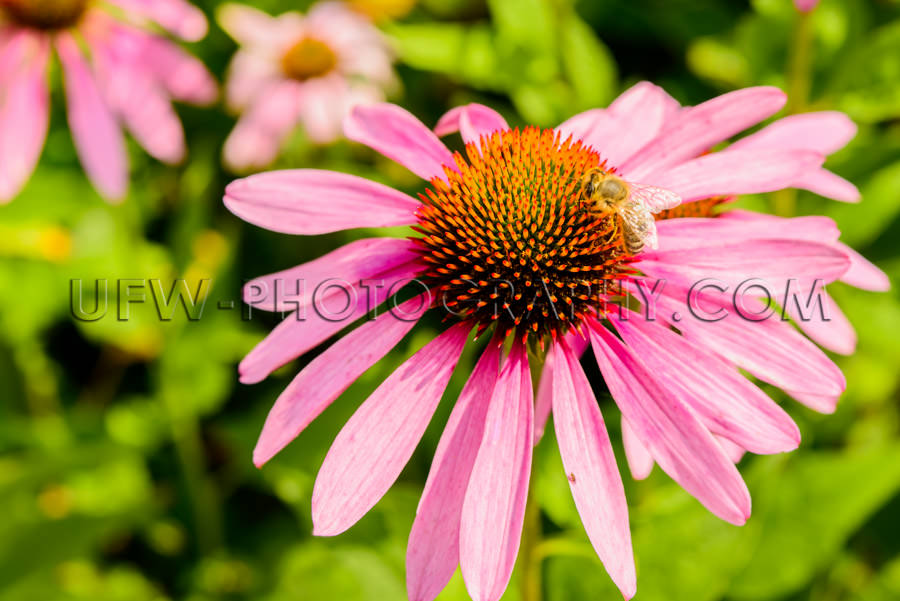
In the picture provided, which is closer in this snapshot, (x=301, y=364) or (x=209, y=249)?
(x=301, y=364)

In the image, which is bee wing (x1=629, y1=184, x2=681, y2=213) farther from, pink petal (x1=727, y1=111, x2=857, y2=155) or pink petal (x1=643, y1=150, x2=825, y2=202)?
pink petal (x1=727, y1=111, x2=857, y2=155)

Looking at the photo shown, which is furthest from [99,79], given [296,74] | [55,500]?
[55,500]

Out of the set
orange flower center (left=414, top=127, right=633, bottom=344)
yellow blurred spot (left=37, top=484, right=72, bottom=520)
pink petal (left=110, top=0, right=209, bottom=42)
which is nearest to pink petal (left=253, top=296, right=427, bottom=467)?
orange flower center (left=414, top=127, right=633, bottom=344)

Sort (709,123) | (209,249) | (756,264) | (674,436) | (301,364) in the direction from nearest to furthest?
(674,436) → (756,264) → (709,123) → (301,364) → (209,249)

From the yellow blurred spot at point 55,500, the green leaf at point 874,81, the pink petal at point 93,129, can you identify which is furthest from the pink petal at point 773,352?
the yellow blurred spot at point 55,500

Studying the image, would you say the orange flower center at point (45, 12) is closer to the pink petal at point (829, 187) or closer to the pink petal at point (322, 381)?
the pink petal at point (322, 381)

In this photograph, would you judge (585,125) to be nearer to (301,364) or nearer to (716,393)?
(716,393)
